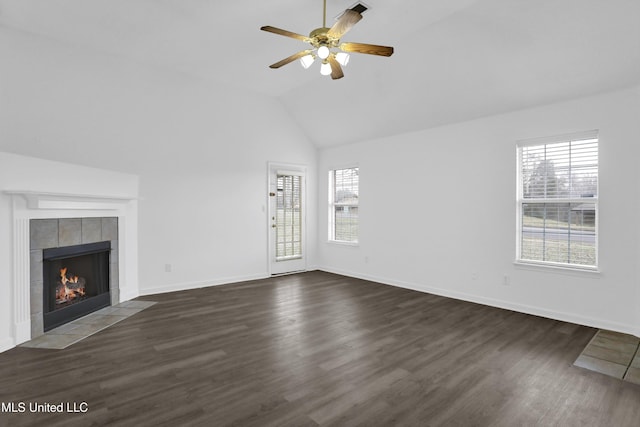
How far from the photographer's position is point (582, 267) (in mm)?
3828

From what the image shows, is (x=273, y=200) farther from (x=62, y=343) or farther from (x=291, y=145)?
(x=62, y=343)

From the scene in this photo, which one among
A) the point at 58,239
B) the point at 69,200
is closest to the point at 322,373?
the point at 58,239

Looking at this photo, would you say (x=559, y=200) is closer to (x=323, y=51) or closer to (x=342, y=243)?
(x=323, y=51)

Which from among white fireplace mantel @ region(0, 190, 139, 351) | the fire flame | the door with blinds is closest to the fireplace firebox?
the fire flame

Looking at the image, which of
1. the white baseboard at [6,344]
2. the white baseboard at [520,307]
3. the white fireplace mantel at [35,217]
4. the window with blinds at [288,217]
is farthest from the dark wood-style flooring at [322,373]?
the window with blinds at [288,217]

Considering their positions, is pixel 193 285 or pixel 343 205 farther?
pixel 343 205

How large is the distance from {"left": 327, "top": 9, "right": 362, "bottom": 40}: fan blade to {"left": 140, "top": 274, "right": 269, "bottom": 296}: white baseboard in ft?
14.1

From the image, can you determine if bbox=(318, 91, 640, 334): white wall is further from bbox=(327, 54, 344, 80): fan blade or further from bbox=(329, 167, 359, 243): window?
bbox=(327, 54, 344, 80): fan blade

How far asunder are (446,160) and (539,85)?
1501mm

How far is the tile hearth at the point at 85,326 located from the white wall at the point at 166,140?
692 mm

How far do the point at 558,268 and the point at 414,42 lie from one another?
3.20m

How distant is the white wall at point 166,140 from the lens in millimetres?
4070

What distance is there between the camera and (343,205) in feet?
22.3

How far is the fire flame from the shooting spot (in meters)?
3.72
